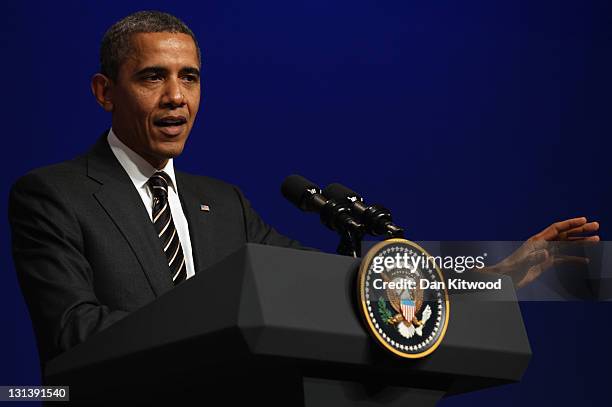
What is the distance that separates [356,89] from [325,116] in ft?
0.44

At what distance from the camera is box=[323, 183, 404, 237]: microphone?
133 cm

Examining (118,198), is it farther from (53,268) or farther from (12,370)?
(12,370)

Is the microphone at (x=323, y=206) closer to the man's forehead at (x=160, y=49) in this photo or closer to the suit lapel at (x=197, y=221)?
the suit lapel at (x=197, y=221)

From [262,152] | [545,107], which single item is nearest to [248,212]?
[262,152]

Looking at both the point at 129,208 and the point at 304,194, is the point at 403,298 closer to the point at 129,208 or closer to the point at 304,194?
the point at 304,194

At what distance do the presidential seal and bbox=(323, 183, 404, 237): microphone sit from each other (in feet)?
0.57

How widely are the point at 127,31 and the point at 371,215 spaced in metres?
0.83

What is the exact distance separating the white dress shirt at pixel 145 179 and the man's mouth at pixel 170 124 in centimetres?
9

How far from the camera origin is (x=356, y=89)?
293cm

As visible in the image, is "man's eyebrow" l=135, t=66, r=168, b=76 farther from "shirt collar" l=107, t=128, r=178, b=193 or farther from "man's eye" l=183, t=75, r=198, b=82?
"shirt collar" l=107, t=128, r=178, b=193

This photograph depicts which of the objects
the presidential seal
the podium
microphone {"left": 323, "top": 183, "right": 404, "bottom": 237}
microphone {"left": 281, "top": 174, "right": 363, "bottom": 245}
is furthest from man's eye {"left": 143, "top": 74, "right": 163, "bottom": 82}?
the presidential seal

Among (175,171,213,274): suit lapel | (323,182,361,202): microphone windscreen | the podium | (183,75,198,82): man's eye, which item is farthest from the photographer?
(183,75,198,82): man's eye

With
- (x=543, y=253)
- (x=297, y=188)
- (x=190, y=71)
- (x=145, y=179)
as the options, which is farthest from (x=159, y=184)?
(x=543, y=253)

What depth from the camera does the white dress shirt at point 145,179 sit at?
1.85 meters
